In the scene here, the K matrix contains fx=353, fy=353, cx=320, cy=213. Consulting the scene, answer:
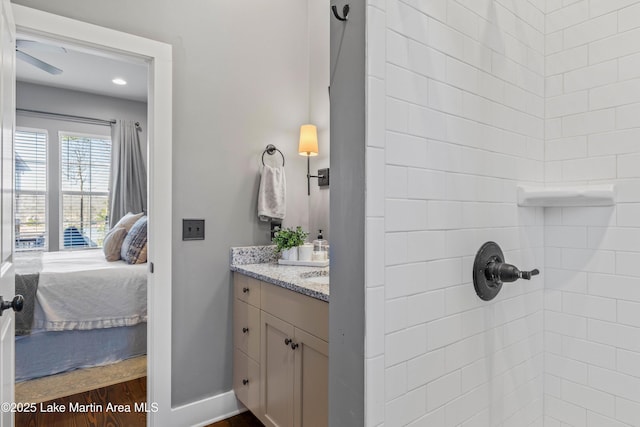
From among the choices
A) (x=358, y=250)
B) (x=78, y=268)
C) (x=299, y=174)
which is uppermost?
(x=299, y=174)

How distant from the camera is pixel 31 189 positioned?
14.8 ft

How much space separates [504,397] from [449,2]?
1205 millimetres

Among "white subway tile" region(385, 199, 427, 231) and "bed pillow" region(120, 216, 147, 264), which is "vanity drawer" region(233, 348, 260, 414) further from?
"bed pillow" region(120, 216, 147, 264)

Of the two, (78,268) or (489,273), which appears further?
(78,268)

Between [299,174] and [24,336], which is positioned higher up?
[299,174]

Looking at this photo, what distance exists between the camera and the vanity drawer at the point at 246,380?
72.2 inches

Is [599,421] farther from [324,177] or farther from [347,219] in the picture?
[324,177]

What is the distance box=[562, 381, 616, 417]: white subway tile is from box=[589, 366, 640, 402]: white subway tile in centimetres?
2

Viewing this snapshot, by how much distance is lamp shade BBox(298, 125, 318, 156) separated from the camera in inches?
89.3

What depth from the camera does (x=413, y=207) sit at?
88 cm

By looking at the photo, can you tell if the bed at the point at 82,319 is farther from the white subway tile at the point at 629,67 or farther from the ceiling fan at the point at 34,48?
the white subway tile at the point at 629,67

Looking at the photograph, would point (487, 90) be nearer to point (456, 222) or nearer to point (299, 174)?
point (456, 222)

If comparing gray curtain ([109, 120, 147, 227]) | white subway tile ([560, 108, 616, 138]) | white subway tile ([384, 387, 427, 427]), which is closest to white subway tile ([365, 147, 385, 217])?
white subway tile ([384, 387, 427, 427])

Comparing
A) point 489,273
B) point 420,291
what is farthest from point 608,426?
point 420,291
